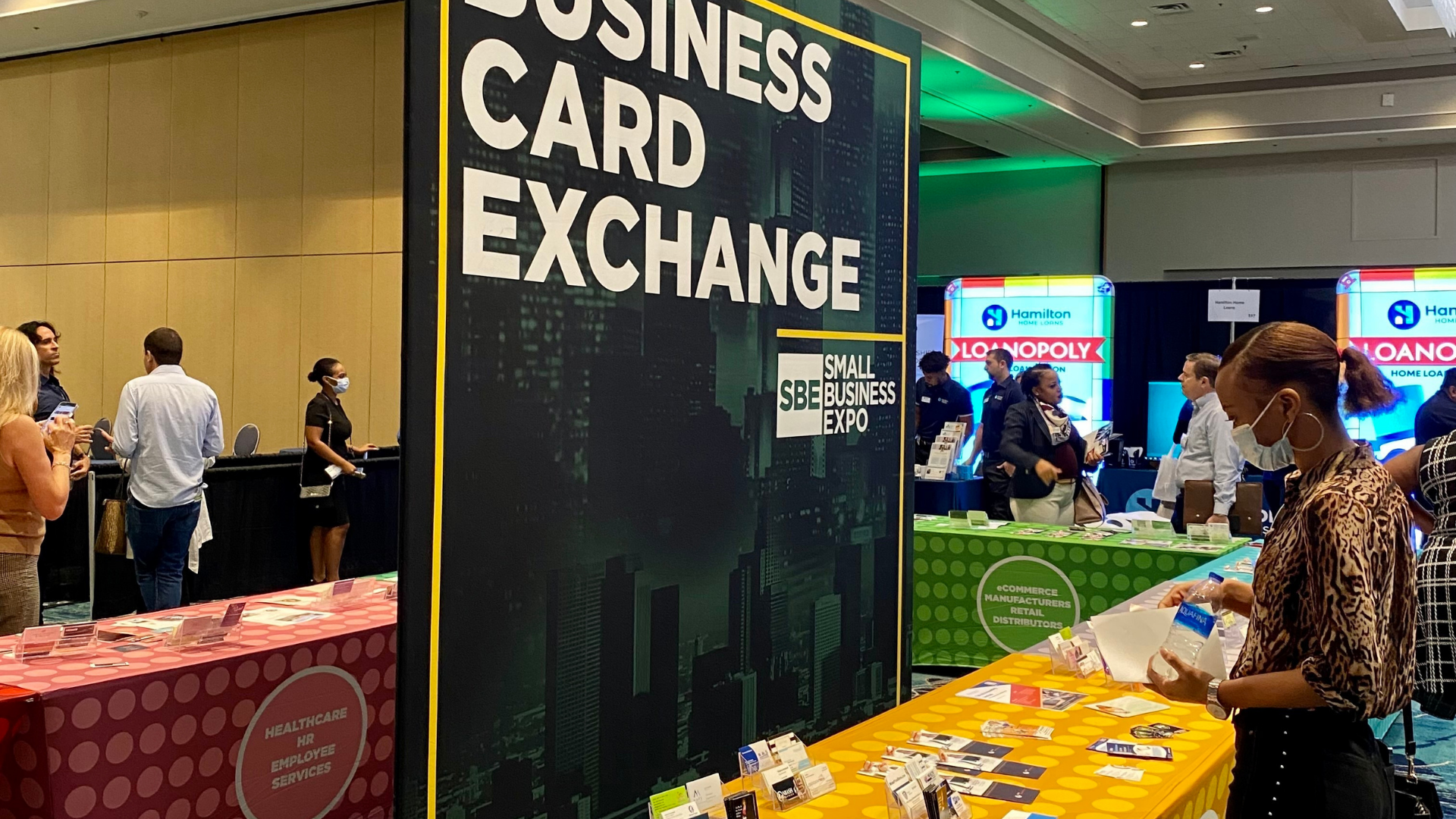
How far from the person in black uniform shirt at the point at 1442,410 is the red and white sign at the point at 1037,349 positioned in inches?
119

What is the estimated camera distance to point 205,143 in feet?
32.4

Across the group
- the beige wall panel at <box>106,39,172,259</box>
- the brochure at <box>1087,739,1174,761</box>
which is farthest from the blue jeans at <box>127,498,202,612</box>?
the beige wall panel at <box>106,39,172,259</box>

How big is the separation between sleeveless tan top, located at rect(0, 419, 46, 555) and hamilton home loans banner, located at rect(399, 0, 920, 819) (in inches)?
91.4

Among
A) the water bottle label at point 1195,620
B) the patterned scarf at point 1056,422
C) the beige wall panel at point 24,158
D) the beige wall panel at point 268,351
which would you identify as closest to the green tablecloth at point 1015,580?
the patterned scarf at point 1056,422

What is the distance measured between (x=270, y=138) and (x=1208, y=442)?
7.01 m

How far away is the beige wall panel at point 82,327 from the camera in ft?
34.9

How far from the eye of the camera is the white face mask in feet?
6.27

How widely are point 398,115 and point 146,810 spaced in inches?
283

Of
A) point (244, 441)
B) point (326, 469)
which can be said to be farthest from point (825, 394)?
point (244, 441)

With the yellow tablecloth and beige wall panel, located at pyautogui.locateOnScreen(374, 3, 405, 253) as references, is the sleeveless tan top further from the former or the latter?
beige wall panel, located at pyautogui.locateOnScreen(374, 3, 405, 253)

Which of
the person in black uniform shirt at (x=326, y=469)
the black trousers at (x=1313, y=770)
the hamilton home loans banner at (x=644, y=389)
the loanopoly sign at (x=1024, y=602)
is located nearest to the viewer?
the hamilton home loans banner at (x=644, y=389)

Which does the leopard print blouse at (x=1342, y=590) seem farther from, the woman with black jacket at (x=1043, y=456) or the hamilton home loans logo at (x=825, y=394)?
the woman with black jacket at (x=1043, y=456)

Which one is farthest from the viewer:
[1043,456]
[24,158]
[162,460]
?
[24,158]

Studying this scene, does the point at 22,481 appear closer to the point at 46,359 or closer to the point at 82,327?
the point at 46,359
